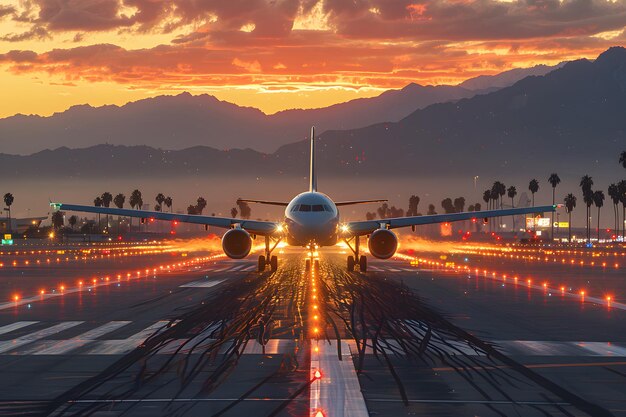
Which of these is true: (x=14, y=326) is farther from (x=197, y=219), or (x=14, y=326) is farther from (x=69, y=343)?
(x=197, y=219)

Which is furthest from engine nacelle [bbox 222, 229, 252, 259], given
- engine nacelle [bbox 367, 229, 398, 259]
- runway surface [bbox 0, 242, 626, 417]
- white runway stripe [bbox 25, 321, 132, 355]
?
white runway stripe [bbox 25, 321, 132, 355]

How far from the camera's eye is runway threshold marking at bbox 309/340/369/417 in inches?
561

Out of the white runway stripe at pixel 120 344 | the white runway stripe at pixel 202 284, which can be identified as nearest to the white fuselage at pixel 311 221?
the white runway stripe at pixel 202 284

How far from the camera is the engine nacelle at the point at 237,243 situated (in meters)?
53.6

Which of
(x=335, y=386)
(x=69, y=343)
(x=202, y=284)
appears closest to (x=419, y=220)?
(x=202, y=284)

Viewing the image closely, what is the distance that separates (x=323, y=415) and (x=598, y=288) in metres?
32.7

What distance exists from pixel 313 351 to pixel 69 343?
18.5 feet

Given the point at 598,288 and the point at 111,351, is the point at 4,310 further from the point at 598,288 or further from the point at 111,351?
→ the point at 598,288

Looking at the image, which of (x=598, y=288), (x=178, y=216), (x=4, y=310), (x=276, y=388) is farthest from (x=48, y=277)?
(x=276, y=388)

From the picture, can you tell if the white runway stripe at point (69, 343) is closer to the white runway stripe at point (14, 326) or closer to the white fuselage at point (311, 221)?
the white runway stripe at point (14, 326)

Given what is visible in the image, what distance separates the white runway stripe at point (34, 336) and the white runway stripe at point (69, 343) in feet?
1.70

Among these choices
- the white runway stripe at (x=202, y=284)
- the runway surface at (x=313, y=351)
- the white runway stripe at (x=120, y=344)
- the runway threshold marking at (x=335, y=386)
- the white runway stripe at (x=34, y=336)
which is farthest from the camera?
the white runway stripe at (x=202, y=284)

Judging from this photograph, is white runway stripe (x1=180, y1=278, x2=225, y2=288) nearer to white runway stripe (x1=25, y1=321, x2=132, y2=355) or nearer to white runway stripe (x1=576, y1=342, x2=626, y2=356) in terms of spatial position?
white runway stripe (x1=25, y1=321, x2=132, y2=355)

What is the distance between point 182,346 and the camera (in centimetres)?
2178
